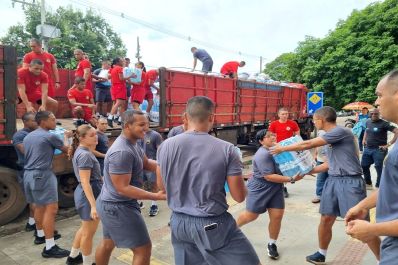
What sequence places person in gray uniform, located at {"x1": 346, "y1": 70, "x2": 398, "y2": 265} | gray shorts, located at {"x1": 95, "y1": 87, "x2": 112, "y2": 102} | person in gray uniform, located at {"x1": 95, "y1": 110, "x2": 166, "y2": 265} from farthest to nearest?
1. gray shorts, located at {"x1": 95, "y1": 87, "x2": 112, "y2": 102}
2. person in gray uniform, located at {"x1": 95, "y1": 110, "x2": 166, "y2": 265}
3. person in gray uniform, located at {"x1": 346, "y1": 70, "x2": 398, "y2": 265}

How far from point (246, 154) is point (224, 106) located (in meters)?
2.85

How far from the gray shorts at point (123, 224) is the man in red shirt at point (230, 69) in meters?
7.99

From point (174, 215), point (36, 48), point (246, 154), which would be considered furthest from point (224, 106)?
point (174, 215)

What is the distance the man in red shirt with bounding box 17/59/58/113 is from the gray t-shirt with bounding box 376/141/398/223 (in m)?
5.15

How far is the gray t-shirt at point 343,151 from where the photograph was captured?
3518 mm

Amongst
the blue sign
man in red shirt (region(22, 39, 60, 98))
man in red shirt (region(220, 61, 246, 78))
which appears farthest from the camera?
the blue sign

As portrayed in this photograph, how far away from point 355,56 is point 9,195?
17539 mm

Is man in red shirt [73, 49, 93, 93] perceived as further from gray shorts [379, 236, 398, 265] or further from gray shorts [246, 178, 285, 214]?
gray shorts [379, 236, 398, 265]

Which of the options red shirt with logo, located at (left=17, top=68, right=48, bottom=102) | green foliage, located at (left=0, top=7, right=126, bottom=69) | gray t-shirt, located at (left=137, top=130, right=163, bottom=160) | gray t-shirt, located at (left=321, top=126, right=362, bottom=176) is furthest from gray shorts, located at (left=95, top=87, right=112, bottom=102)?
green foliage, located at (left=0, top=7, right=126, bottom=69)

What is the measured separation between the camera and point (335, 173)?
3605 millimetres

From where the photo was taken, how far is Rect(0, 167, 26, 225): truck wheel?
4.87 m

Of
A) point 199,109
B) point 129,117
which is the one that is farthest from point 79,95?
point 199,109

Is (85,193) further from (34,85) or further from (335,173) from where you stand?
(34,85)

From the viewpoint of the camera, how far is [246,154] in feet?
39.5
